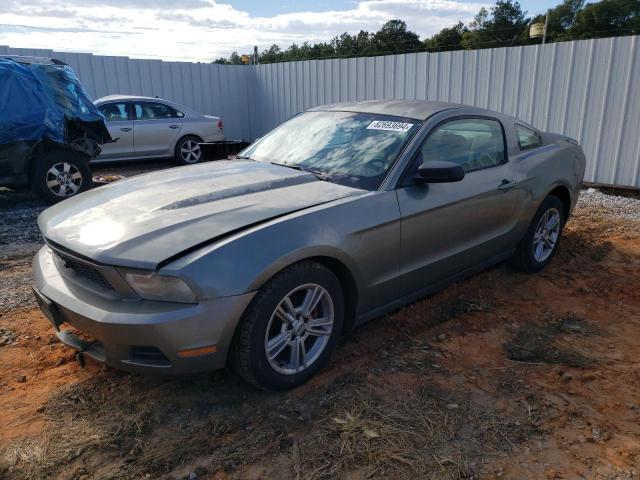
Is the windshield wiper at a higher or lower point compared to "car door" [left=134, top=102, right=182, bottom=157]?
higher

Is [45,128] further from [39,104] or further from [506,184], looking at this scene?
[506,184]

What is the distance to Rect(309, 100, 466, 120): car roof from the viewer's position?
3.85 m

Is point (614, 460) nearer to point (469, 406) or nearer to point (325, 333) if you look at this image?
point (469, 406)

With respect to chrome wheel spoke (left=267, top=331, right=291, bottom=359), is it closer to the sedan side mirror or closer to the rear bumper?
the rear bumper

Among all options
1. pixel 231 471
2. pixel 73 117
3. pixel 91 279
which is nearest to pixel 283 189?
pixel 91 279

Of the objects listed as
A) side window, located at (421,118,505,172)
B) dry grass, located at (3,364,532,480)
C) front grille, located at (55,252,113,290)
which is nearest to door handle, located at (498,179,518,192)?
side window, located at (421,118,505,172)

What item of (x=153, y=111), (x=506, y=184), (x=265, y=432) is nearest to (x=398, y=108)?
(x=506, y=184)

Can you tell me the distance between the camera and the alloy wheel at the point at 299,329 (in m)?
2.83

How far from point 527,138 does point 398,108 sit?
1.45 metres

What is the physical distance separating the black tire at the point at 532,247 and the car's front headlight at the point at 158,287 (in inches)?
130

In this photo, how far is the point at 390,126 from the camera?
3748 mm

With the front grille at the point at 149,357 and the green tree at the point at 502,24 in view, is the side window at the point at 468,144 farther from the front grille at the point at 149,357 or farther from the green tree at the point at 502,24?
the green tree at the point at 502,24

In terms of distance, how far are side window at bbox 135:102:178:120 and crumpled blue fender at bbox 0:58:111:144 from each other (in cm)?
277

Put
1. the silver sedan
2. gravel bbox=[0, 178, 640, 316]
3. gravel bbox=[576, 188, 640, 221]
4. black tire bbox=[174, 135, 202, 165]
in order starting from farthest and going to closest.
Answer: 1. black tire bbox=[174, 135, 202, 165]
2. the silver sedan
3. gravel bbox=[576, 188, 640, 221]
4. gravel bbox=[0, 178, 640, 316]
